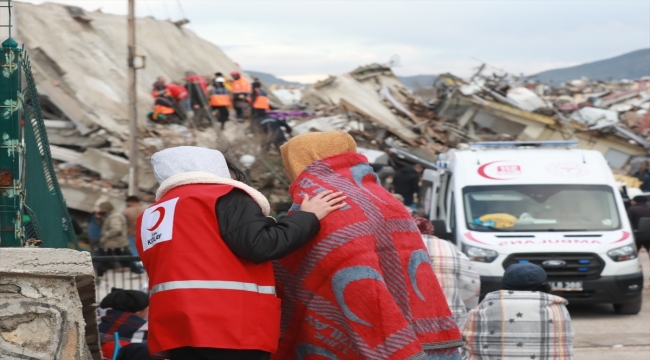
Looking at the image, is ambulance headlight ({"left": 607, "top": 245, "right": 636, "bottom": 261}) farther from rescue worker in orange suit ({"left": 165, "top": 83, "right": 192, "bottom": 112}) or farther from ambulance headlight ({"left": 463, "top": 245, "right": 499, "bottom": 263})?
rescue worker in orange suit ({"left": 165, "top": 83, "right": 192, "bottom": 112})

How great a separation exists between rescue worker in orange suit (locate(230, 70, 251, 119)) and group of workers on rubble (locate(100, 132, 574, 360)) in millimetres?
23187

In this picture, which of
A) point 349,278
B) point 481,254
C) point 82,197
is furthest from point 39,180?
point 82,197

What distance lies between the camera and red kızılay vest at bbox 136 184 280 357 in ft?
11.8

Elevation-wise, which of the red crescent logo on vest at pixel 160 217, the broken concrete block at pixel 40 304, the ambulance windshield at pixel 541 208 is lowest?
the ambulance windshield at pixel 541 208

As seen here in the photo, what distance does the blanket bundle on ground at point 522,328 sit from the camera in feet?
17.7

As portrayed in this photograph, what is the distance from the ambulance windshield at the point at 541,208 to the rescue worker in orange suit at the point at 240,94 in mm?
15591

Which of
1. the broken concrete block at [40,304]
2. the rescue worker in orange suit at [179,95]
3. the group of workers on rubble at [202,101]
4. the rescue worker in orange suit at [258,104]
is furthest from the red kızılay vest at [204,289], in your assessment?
the rescue worker in orange suit at [179,95]

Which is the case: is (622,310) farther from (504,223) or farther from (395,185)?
(395,185)

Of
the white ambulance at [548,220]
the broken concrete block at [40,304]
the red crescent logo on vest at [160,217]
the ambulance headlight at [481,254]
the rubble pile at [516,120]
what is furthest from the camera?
the rubble pile at [516,120]

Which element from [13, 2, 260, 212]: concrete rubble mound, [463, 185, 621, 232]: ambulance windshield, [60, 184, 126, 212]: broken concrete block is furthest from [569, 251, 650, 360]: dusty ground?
[13, 2, 260, 212]: concrete rubble mound

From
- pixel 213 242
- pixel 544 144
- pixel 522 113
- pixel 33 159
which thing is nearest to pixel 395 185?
pixel 544 144

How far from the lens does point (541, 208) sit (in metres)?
12.2

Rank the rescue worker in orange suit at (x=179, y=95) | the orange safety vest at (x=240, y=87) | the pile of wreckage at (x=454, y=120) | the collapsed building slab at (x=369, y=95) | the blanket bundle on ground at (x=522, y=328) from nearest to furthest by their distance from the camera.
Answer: the blanket bundle on ground at (x=522, y=328) < the orange safety vest at (x=240, y=87) < the rescue worker in orange suit at (x=179, y=95) < the pile of wreckage at (x=454, y=120) < the collapsed building slab at (x=369, y=95)

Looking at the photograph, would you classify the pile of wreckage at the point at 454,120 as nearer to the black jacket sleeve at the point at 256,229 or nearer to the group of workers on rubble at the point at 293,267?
the group of workers on rubble at the point at 293,267
